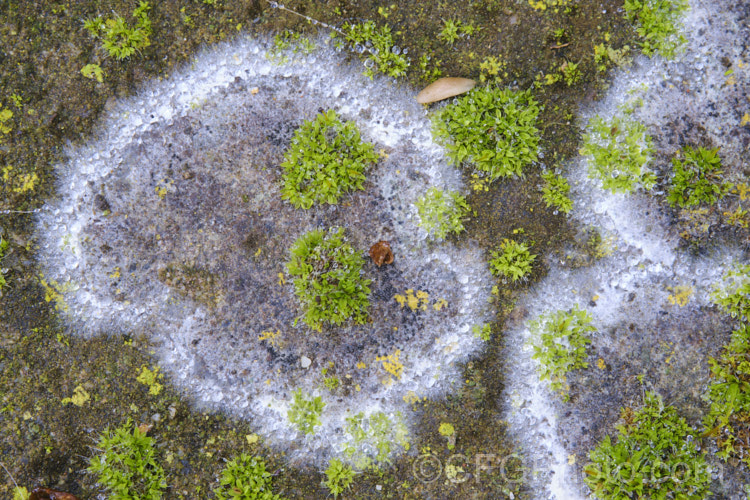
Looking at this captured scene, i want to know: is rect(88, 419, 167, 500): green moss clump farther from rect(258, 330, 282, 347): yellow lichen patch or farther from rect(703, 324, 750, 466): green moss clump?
rect(703, 324, 750, 466): green moss clump

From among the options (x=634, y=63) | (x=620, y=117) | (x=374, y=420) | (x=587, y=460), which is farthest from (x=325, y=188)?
(x=587, y=460)

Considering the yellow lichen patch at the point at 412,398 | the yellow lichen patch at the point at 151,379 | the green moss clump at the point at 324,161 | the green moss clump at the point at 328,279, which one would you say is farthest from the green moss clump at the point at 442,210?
the yellow lichen patch at the point at 151,379

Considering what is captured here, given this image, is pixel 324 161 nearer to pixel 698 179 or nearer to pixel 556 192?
pixel 556 192

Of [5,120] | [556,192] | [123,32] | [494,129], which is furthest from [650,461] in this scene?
[5,120]

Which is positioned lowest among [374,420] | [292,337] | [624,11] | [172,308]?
[374,420]

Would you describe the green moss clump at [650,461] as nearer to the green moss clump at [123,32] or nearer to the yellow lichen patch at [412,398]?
the yellow lichen patch at [412,398]

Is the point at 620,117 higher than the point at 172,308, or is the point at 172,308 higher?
the point at 620,117

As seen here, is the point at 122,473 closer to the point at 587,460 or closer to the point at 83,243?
the point at 83,243
